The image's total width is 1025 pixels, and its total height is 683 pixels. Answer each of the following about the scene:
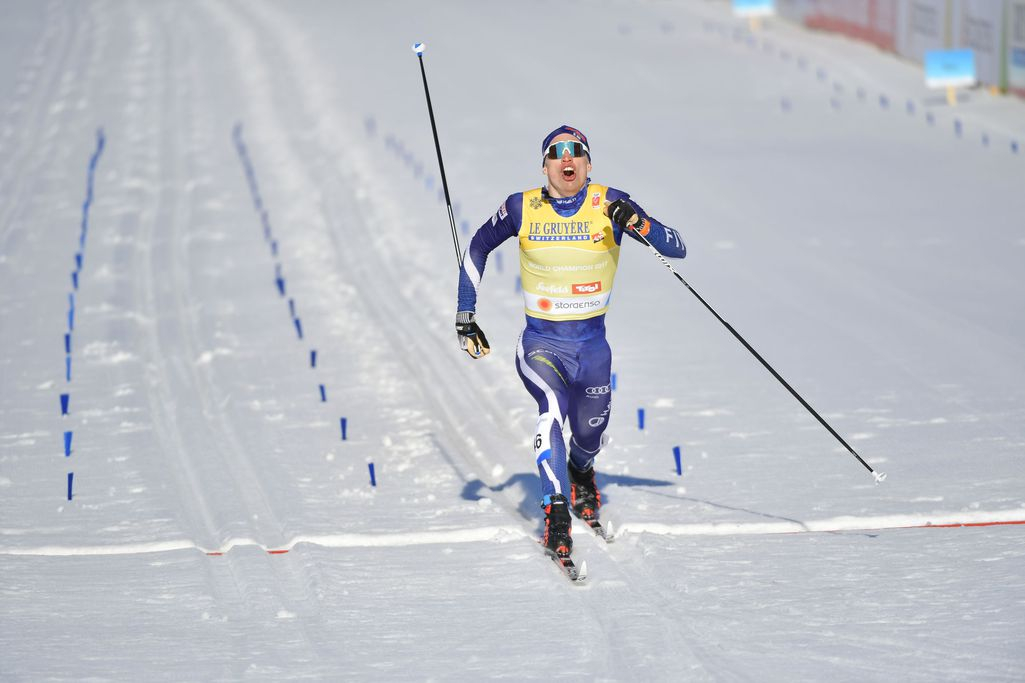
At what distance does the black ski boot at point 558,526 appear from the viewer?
6.85m

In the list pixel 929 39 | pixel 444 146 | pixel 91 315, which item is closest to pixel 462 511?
pixel 91 315

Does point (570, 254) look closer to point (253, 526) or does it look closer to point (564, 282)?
point (564, 282)

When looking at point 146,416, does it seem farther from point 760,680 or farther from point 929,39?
point 929,39

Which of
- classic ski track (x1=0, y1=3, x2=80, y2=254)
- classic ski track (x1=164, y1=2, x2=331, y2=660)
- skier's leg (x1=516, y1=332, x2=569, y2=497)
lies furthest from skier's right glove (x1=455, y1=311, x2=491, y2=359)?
classic ski track (x1=0, y1=3, x2=80, y2=254)

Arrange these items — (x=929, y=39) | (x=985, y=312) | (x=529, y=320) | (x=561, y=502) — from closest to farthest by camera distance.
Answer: (x=561, y=502), (x=529, y=320), (x=985, y=312), (x=929, y=39)

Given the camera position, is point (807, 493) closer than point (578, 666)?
No

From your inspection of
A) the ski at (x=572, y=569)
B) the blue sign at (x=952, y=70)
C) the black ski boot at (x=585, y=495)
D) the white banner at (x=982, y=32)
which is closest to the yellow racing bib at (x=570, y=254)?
the black ski boot at (x=585, y=495)

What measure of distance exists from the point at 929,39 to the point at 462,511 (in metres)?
17.8

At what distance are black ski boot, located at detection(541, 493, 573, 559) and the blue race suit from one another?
1.00ft

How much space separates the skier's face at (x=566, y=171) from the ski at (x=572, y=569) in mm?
1727

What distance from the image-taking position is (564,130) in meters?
7.26

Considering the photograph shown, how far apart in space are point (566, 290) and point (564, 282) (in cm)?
4

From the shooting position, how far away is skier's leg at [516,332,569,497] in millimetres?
7074

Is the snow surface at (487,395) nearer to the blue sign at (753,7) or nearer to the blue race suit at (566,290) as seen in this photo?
the blue race suit at (566,290)
